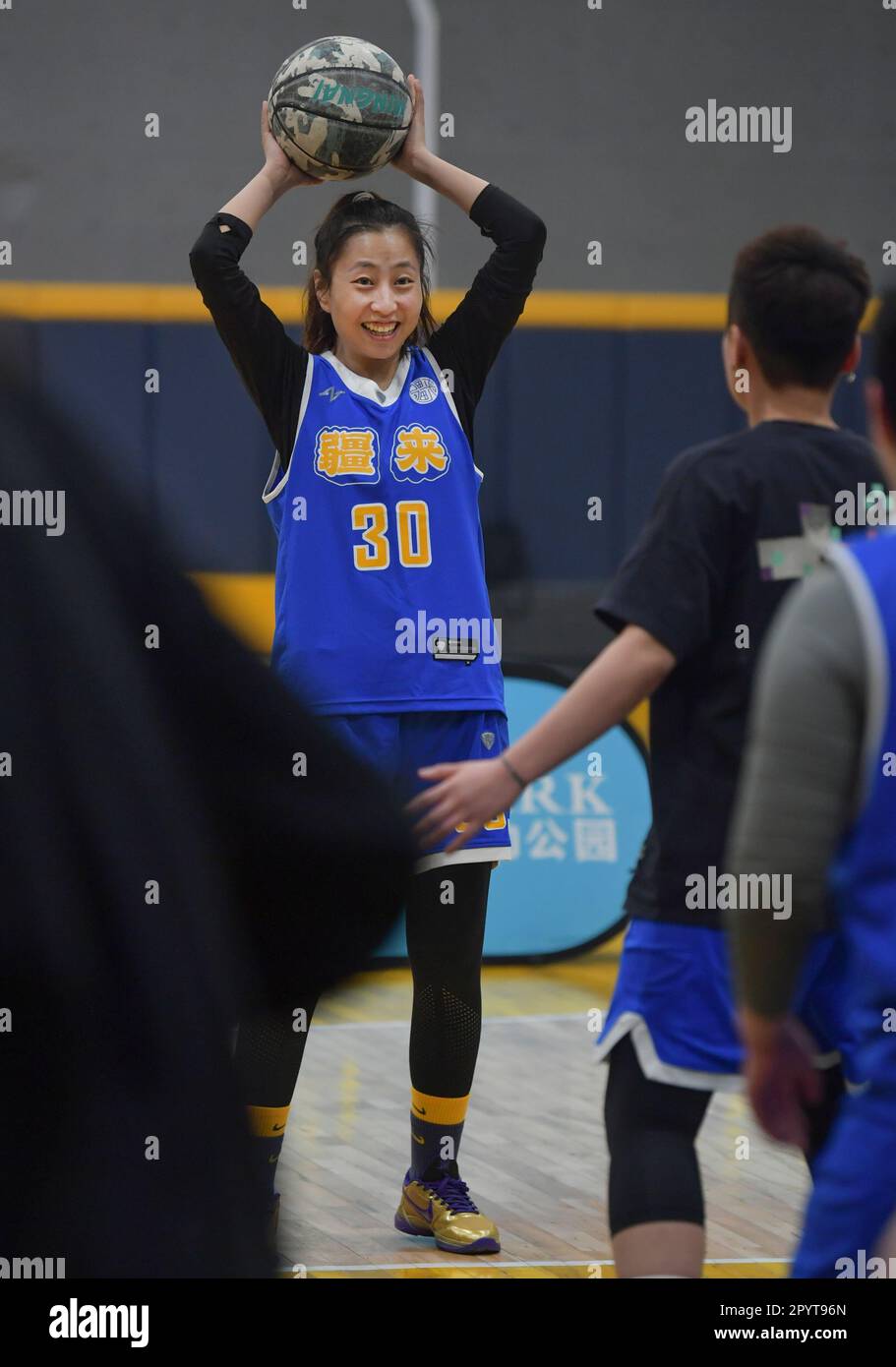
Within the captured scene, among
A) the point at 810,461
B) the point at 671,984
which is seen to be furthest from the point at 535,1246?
the point at 810,461

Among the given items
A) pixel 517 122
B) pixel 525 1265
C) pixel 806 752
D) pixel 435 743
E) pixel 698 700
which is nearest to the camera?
pixel 806 752

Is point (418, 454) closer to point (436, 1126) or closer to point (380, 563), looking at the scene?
point (380, 563)

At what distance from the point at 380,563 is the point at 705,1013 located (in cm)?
162

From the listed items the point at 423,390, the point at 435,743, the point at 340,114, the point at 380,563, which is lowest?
the point at 435,743

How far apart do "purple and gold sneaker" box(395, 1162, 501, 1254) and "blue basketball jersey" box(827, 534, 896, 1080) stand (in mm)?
2039

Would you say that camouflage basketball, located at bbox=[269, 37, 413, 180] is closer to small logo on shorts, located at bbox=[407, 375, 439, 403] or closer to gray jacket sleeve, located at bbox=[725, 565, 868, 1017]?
small logo on shorts, located at bbox=[407, 375, 439, 403]

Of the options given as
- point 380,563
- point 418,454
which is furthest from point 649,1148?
point 418,454

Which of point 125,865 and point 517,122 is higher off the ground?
point 517,122

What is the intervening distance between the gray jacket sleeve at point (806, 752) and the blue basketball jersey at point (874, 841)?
0.01 meters

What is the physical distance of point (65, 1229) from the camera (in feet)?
4.15

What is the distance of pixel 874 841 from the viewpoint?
193 cm

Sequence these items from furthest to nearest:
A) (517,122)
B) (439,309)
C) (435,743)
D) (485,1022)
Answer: (517,122) < (439,309) < (485,1022) < (435,743)

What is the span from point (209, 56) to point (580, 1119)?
8.35 meters

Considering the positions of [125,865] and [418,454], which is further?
[418,454]
